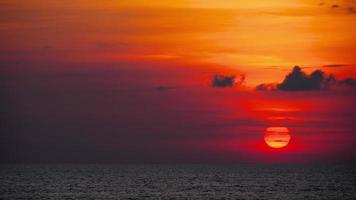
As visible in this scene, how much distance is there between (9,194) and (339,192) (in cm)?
5785

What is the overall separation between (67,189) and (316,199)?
156 ft

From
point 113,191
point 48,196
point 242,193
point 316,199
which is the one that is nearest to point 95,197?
point 48,196

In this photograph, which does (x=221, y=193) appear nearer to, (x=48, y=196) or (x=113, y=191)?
(x=113, y=191)

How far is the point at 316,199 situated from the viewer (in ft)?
391

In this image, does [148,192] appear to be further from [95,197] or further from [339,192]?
[339,192]

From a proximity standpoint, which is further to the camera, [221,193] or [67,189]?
[67,189]

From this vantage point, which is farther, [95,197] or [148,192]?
[148,192]

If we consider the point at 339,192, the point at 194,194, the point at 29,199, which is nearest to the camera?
the point at 29,199

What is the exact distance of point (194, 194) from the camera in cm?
12525

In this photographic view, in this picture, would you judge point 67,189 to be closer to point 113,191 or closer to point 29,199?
point 113,191

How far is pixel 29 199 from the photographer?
117m

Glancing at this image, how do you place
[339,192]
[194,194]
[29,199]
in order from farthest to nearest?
[339,192] < [194,194] < [29,199]

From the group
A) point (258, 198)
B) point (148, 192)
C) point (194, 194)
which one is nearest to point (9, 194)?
point (148, 192)

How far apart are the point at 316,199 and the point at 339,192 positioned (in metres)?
18.4
